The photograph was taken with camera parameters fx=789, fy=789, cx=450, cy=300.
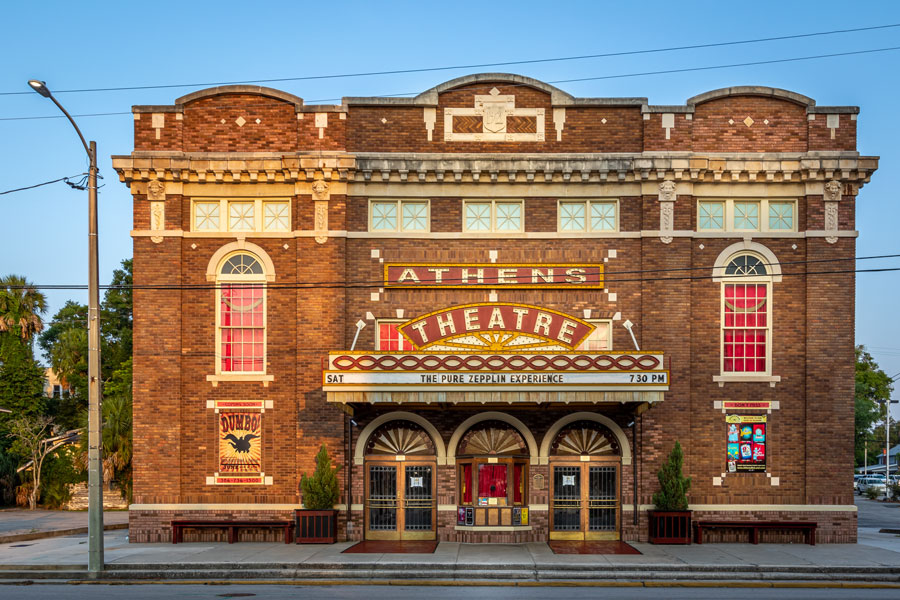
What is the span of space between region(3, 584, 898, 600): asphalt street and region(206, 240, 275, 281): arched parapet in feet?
27.8

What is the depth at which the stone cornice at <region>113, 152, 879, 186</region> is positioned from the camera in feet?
69.3

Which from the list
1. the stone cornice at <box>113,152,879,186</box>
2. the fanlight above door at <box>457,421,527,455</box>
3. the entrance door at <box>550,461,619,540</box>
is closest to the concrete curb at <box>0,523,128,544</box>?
the stone cornice at <box>113,152,879,186</box>

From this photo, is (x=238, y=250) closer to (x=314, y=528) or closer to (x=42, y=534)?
(x=314, y=528)

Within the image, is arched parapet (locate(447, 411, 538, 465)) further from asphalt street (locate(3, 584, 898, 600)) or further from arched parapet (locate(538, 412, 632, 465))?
asphalt street (locate(3, 584, 898, 600))

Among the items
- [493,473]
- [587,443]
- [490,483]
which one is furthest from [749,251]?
[490,483]

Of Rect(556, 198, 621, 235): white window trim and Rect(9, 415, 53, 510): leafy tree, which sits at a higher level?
Rect(556, 198, 621, 235): white window trim

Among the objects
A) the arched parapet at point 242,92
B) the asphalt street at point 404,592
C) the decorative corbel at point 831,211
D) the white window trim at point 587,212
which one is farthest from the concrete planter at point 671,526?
the arched parapet at point 242,92

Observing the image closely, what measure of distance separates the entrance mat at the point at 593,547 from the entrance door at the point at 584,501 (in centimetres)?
43

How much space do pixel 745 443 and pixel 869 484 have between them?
139 ft

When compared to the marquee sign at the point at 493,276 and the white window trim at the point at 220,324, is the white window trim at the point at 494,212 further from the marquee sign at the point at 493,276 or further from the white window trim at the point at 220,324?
the white window trim at the point at 220,324

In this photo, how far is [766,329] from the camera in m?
21.3

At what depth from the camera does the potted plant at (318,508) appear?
20031 mm

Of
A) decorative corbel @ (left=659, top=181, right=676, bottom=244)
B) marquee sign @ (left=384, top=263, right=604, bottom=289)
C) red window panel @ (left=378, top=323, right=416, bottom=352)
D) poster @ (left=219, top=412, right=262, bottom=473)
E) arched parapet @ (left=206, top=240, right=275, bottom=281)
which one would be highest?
decorative corbel @ (left=659, top=181, right=676, bottom=244)

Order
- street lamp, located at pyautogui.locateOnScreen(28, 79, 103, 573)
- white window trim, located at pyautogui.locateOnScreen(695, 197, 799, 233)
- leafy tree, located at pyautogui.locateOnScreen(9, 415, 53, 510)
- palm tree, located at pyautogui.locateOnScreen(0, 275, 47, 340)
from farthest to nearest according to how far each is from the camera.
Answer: palm tree, located at pyautogui.locateOnScreen(0, 275, 47, 340)
leafy tree, located at pyautogui.locateOnScreen(9, 415, 53, 510)
white window trim, located at pyautogui.locateOnScreen(695, 197, 799, 233)
street lamp, located at pyautogui.locateOnScreen(28, 79, 103, 573)
